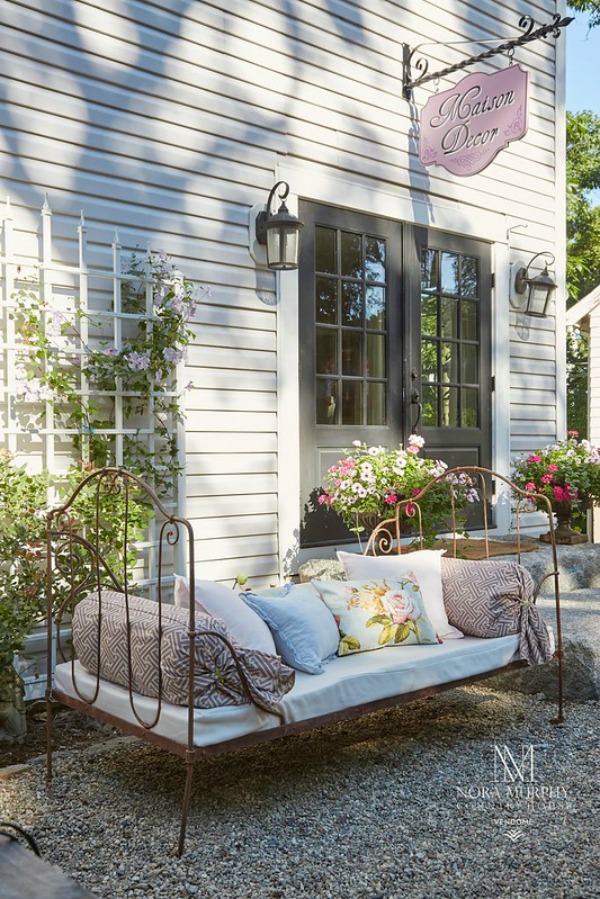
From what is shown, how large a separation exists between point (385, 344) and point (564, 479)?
5.47ft

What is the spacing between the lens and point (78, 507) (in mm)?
4176

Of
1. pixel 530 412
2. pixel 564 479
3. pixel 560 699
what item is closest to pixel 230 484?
pixel 560 699

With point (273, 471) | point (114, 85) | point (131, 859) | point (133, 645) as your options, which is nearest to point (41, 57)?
point (114, 85)

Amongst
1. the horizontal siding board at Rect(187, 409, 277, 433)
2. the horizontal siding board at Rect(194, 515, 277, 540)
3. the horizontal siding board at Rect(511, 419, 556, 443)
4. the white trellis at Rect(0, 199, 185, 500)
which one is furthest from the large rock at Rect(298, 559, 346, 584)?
the horizontal siding board at Rect(511, 419, 556, 443)

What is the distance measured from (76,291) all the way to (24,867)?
3.51 metres

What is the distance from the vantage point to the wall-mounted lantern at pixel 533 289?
705cm

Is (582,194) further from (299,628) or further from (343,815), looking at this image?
(343,815)

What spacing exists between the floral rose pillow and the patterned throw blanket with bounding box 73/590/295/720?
0.72 m

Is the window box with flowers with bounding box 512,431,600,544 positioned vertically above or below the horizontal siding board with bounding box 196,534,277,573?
above

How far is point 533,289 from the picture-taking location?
7.08 metres

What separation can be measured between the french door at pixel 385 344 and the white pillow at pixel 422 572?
154cm

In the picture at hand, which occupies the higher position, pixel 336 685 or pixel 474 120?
pixel 474 120

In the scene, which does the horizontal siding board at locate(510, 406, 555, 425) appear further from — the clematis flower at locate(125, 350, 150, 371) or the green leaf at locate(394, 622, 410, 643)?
the green leaf at locate(394, 622, 410, 643)

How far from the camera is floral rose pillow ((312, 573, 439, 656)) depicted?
3.59 metres
